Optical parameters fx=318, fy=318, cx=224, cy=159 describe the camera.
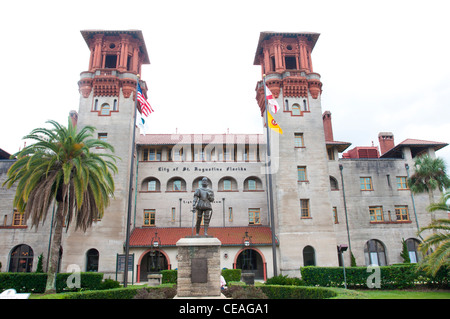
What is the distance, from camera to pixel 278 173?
35094 millimetres

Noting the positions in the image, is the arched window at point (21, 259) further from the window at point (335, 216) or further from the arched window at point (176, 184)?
the window at point (335, 216)

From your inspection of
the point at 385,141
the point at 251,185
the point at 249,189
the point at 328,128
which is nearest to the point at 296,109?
the point at 328,128

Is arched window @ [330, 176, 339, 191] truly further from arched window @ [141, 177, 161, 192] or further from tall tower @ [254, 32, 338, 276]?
arched window @ [141, 177, 161, 192]

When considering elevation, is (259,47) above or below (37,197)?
above

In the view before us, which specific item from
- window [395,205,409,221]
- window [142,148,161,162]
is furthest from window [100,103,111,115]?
window [395,205,409,221]

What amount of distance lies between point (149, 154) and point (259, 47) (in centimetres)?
2015

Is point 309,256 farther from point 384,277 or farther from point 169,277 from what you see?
point 169,277

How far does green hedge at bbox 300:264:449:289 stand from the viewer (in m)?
24.0

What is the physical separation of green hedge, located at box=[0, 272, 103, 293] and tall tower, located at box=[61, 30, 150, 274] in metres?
5.46

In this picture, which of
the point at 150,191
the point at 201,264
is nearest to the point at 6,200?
the point at 150,191

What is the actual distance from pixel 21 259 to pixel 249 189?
87.9ft

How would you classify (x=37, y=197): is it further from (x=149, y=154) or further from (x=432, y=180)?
(x=432, y=180)

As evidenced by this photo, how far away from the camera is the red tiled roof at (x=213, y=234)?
34156 mm

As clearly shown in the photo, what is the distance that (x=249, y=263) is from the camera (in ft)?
116
